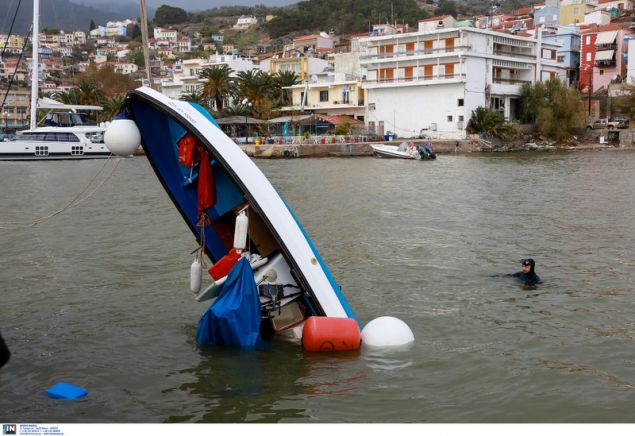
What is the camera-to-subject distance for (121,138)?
9.35 meters

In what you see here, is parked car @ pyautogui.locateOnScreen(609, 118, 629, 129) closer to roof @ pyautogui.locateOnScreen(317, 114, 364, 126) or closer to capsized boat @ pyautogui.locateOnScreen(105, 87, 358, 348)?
roof @ pyautogui.locateOnScreen(317, 114, 364, 126)

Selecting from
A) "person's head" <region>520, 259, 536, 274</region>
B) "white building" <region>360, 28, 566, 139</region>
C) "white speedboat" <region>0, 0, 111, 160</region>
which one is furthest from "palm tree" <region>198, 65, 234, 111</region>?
"person's head" <region>520, 259, 536, 274</region>

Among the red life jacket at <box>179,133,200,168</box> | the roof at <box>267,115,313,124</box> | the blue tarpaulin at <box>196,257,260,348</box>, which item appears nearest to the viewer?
the blue tarpaulin at <box>196,257,260,348</box>

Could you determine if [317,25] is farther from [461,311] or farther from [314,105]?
[461,311]

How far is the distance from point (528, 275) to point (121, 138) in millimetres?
7489

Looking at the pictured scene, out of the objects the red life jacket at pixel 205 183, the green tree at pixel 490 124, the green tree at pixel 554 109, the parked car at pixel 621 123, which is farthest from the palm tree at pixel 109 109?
the red life jacket at pixel 205 183

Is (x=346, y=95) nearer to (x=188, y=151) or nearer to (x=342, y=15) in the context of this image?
(x=188, y=151)

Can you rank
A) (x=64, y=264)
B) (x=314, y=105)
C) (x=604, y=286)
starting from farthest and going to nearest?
(x=314, y=105)
(x=64, y=264)
(x=604, y=286)

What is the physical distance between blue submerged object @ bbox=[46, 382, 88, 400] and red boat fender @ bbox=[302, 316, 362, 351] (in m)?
2.80

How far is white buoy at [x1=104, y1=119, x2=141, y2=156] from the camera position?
9.31 metres

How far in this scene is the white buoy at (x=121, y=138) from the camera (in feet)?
30.6

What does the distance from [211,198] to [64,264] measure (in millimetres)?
7072

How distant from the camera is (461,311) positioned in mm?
11070

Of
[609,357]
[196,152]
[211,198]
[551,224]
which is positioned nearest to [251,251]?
[211,198]
